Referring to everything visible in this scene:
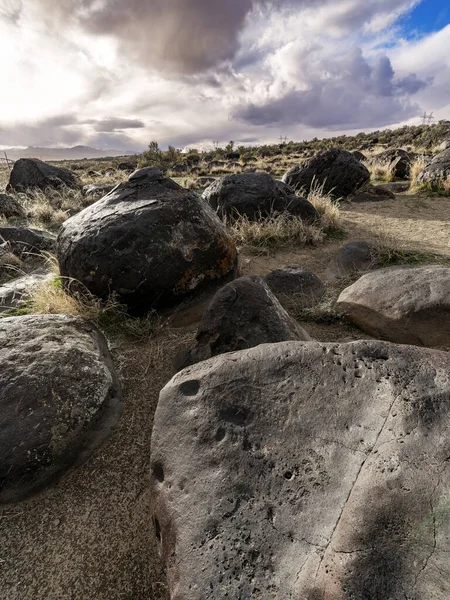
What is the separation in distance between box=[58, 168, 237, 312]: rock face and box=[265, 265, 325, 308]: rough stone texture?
720 millimetres

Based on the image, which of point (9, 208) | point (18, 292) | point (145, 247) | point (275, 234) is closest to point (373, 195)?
point (275, 234)

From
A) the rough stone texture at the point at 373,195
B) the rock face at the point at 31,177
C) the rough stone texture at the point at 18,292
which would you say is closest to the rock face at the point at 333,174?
the rough stone texture at the point at 373,195

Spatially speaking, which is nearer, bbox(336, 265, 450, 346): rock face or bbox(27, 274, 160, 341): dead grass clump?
bbox(336, 265, 450, 346): rock face

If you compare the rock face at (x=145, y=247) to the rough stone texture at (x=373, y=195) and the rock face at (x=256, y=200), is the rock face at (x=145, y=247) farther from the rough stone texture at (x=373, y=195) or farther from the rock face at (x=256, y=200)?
the rough stone texture at (x=373, y=195)

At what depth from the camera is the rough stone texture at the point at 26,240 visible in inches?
249

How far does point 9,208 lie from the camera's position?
965cm

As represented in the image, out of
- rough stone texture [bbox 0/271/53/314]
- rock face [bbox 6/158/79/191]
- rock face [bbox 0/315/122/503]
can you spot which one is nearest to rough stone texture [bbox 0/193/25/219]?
rock face [bbox 6/158/79/191]

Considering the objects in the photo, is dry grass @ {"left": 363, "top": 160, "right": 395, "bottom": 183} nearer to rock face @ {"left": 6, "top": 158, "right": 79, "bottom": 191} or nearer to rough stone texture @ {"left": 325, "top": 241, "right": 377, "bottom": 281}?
rough stone texture @ {"left": 325, "top": 241, "right": 377, "bottom": 281}

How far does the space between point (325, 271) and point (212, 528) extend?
409cm

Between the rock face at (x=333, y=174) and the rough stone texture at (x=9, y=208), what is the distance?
25.1ft

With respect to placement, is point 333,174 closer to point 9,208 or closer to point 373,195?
point 373,195

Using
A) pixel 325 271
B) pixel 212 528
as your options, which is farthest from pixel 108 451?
pixel 325 271

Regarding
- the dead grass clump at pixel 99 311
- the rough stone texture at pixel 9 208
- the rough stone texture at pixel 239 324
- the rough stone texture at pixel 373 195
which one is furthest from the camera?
the rough stone texture at pixel 9 208

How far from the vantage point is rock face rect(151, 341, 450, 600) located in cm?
105
